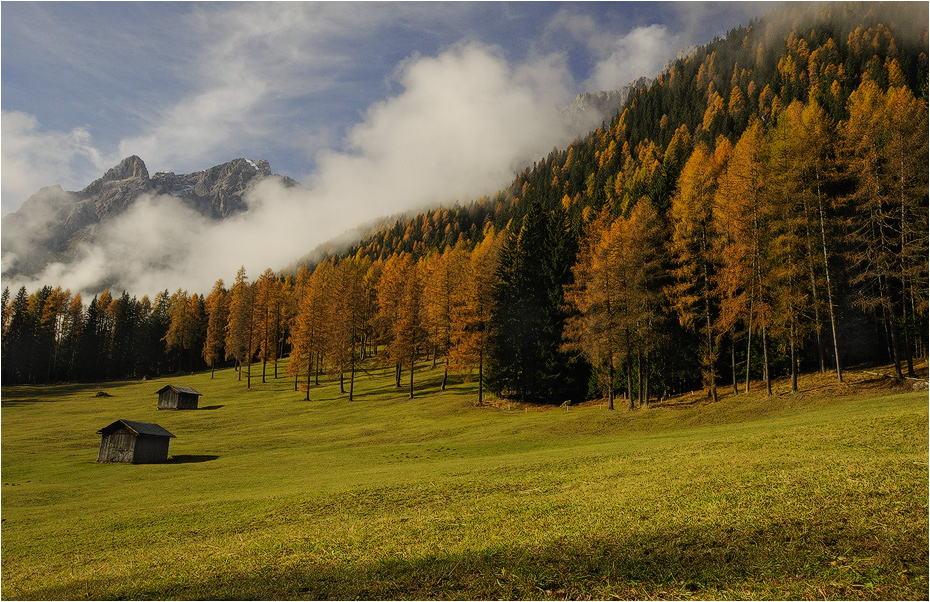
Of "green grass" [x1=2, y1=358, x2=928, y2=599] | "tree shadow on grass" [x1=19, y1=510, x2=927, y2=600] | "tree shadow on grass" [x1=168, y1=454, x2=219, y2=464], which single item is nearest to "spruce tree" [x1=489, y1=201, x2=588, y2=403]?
"green grass" [x1=2, y1=358, x2=928, y2=599]

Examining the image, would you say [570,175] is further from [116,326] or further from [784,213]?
[116,326]

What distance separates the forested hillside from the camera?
3203 cm

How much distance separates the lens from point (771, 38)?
143 meters

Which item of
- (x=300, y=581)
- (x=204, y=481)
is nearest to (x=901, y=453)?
(x=300, y=581)

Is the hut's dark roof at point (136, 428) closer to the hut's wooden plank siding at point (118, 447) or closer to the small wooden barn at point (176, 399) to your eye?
the hut's wooden plank siding at point (118, 447)

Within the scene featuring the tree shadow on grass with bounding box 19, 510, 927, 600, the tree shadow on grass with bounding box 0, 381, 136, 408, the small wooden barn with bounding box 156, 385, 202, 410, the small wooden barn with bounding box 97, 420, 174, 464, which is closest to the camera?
the tree shadow on grass with bounding box 19, 510, 927, 600

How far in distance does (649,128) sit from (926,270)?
120159 mm

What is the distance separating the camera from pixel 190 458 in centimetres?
3622

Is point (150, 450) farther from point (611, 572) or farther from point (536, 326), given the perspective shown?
point (611, 572)

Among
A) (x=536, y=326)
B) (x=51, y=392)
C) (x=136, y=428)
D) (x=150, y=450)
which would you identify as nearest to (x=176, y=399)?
(x=150, y=450)

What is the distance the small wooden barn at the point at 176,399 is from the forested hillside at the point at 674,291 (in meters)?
13.1

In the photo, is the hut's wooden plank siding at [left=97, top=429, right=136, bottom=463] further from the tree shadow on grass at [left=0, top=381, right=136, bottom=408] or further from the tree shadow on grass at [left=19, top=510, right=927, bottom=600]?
the tree shadow on grass at [left=0, top=381, right=136, bottom=408]

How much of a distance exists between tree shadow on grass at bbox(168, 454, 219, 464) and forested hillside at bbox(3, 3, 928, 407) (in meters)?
21.4

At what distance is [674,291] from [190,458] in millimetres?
38360
